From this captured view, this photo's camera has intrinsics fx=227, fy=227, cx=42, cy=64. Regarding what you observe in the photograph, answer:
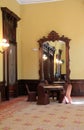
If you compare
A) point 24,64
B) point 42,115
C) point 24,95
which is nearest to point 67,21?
point 24,64

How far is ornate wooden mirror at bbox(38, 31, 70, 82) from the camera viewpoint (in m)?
12.2

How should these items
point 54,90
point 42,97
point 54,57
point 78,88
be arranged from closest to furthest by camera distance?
point 42,97, point 54,90, point 78,88, point 54,57

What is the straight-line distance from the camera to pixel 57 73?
12.3m

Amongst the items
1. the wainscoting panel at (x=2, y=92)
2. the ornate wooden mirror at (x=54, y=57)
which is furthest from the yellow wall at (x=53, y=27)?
the wainscoting panel at (x=2, y=92)

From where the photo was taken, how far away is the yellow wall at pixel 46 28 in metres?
12.1

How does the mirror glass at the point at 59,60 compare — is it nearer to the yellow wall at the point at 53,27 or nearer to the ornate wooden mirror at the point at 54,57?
the ornate wooden mirror at the point at 54,57

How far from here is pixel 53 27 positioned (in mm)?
12375

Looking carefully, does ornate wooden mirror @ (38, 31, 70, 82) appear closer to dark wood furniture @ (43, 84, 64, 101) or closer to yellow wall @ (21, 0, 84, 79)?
yellow wall @ (21, 0, 84, 79)

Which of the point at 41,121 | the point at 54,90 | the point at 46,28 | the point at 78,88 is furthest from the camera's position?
the point at 46,28

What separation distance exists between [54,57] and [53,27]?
1.64 m

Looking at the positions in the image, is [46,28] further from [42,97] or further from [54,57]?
[42,97]

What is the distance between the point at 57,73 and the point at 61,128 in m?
7.15

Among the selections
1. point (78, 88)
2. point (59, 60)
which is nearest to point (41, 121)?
point (78, 88)

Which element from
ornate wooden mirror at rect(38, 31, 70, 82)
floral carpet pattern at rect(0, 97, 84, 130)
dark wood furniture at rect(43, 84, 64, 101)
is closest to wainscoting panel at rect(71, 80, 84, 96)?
ornate wooden mirror at rect(38, 31, 70, 82)
